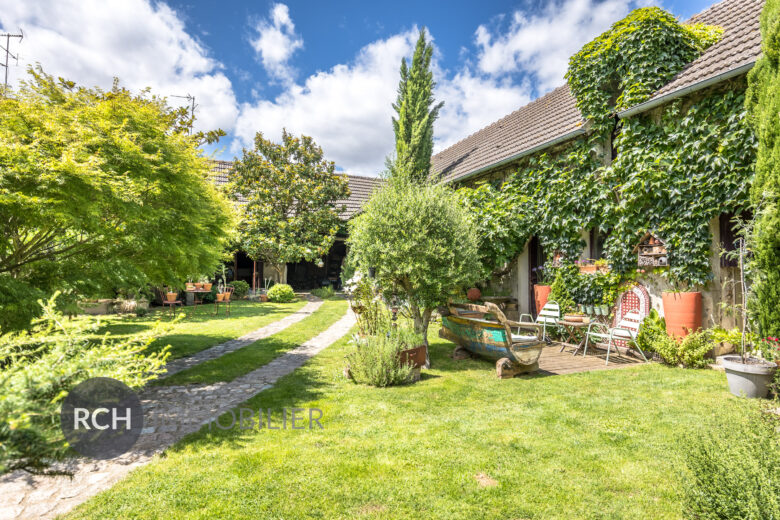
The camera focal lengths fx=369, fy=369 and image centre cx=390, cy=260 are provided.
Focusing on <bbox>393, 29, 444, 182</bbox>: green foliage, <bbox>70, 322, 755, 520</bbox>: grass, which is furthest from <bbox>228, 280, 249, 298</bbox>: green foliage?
<bbox>70, 322, 755, 520</bbox>: grass

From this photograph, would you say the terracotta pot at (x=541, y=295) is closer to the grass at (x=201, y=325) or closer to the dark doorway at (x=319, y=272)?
the grass at (x=201, y=325)

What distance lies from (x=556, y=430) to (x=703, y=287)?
14.9ft

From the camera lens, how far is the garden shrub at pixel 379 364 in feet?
18.1

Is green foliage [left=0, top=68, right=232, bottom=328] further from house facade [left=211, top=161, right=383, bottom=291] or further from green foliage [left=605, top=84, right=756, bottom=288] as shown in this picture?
house facade [left=211, top=161, right=383, bottom=291]

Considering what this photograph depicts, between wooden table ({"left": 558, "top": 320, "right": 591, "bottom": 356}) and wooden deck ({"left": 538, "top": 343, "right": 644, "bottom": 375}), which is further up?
wooden table ({"left": 558, "top": 320, "right": 591, "bottom": 356})

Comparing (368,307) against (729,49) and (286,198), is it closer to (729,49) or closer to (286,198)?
(729,49)

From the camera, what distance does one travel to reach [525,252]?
33.2ft

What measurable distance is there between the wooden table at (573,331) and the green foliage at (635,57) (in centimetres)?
416

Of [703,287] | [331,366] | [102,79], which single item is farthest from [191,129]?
[703,287]

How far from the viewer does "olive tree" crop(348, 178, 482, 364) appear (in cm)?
614

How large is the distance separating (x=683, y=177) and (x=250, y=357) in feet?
27.8

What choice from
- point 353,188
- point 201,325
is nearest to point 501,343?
point 201,325

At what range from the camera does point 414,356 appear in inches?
235

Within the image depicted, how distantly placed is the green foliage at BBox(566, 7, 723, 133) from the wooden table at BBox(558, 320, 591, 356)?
4.16 meters
